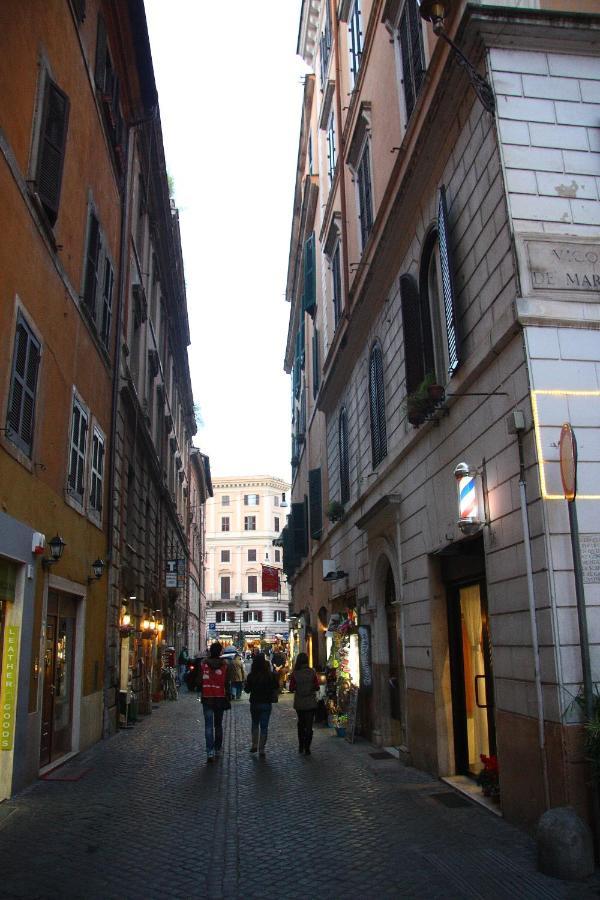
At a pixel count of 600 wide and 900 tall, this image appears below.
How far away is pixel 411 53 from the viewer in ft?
36.8

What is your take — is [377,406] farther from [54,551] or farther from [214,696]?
[54,551]

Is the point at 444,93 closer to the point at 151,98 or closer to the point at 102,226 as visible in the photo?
the point at 102,226

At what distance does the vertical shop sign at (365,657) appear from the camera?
44.8ft

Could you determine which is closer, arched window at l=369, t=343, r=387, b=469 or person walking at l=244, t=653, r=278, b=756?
person walking at l=244, t=653, r=278, b=756

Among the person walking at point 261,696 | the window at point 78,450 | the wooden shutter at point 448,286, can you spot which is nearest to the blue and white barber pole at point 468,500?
the wooden shutter at point 448,286

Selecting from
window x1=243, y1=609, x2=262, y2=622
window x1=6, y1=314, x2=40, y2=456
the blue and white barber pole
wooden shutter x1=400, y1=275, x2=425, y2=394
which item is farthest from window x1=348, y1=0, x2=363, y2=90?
window x1=243, y1=609, x2=262, y2=622

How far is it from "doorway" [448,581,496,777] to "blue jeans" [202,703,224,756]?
3988 millimetres

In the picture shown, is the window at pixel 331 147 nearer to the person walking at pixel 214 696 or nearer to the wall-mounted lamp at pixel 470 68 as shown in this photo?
the wall-mounted lamp at pixel 470 68

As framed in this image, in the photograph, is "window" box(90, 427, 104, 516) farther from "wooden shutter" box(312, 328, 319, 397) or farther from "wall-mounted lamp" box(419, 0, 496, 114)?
"wooden shutter" box(312, 328, 319, 397)

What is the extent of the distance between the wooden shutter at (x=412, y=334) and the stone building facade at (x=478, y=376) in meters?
0.03

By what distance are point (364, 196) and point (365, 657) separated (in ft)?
28.7

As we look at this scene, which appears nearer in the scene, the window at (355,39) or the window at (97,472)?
the window at (97,472)

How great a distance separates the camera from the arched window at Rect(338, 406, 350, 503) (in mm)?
17500

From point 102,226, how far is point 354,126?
17.8ft
